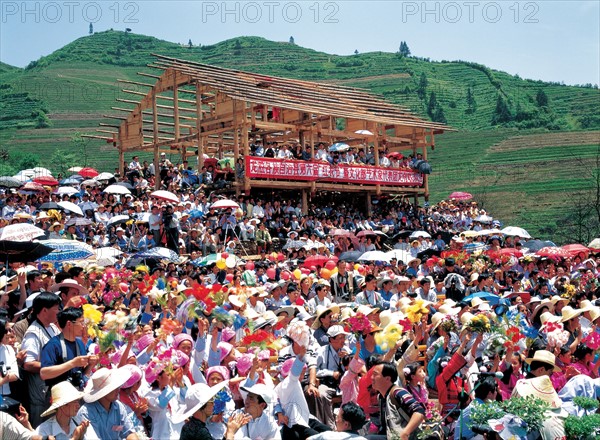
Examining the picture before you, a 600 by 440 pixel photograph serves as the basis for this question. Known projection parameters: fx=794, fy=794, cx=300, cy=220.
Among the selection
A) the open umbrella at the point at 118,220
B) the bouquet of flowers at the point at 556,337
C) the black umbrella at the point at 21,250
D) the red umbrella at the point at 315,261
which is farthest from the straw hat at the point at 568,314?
the open umbrella at the point at 118,220

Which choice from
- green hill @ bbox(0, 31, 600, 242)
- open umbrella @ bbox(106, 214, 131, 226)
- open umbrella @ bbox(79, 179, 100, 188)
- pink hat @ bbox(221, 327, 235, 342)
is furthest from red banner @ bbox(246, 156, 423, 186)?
pink hat @ bbox(221, 327, 235, 342)

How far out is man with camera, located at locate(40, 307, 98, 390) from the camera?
19.7 ft

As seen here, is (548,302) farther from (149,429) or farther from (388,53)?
(388,53)

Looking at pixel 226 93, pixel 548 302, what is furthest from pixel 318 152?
pixel 548 302

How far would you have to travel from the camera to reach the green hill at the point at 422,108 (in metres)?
52.0

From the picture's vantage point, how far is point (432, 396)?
287 inches

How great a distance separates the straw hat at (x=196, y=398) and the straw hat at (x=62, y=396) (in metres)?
0.81

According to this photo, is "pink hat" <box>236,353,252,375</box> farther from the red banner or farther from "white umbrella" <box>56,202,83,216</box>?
the red banner

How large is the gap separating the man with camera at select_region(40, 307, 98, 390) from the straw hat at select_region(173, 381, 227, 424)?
813mm

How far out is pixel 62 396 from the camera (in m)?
5.34

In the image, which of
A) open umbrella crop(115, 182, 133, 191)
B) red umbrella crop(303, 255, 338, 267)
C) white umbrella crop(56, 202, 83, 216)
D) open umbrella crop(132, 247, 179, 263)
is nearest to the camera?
open umbrella crop(132, 247, 179, 263)

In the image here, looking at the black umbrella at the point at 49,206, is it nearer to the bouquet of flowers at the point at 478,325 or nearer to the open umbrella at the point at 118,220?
the open umbrella at the point at 118,220

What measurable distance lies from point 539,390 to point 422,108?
76959 millimetres

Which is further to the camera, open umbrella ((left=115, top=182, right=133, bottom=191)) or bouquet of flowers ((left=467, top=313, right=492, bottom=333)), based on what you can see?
open umbrella ((left=115, top=182, right=133, bottom=191))
